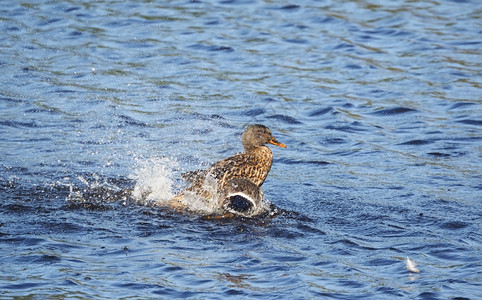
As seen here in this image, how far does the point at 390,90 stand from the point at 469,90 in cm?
113

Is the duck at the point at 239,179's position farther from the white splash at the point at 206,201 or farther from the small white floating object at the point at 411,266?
the small white floating object at the point at 411,266

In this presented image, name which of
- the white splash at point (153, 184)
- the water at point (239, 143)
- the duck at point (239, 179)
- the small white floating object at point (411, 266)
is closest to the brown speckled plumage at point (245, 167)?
the duck at point (239, 179)

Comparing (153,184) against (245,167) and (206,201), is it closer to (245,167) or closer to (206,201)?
(206,201)

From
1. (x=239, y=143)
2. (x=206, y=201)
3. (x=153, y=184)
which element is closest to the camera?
(x=206, y=201)

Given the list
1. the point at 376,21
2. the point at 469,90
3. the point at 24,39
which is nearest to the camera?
the point at 469,90

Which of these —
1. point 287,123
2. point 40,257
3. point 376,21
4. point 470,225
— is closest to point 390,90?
point 287,123

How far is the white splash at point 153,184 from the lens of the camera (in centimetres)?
781

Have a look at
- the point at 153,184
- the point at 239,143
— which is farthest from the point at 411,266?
the point at 239,143

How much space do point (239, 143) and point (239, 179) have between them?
214cm

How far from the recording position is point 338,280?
19.4 ft

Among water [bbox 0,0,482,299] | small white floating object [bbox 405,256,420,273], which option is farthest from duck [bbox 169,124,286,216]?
small white floating object [bbox 405,256,420,273]

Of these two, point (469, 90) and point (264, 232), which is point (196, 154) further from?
point (469, 90)

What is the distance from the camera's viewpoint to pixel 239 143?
981cm

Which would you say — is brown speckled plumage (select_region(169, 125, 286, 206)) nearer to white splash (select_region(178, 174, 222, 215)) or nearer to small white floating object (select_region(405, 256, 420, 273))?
white splash (select_region(178, 174, 222, 215))
